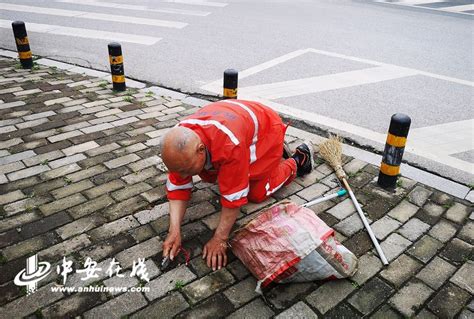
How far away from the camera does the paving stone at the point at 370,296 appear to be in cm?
265

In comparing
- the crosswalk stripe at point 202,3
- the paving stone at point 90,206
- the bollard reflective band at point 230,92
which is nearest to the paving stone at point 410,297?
the paving stone at point 90,206

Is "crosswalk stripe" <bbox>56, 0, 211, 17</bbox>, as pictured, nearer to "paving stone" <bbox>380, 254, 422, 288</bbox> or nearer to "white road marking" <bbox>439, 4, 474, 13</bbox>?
"white road marking" <bbox>439, 4, 474, 13</bbox>

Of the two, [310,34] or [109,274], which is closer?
[109,274]

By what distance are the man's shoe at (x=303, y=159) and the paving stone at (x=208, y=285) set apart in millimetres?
1447

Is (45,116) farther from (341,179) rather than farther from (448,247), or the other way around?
(448,247)

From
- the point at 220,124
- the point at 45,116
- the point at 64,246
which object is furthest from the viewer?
the point at 45,116

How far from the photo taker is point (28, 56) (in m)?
6.79

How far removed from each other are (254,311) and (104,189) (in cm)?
182

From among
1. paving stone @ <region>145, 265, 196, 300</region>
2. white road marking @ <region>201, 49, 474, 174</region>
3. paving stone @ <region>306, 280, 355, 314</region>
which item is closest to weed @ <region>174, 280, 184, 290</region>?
paving stone @ <region>145, 265, 196, 300</region>

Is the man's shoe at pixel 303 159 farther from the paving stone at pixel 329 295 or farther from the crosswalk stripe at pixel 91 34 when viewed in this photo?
the crosswalk stripe at pixel 91 34

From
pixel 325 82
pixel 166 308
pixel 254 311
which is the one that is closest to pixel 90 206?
pixel 166 308

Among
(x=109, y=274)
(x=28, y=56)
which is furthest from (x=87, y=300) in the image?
(x=28, y=56)

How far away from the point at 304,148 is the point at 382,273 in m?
1.47

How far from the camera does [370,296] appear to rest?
8.95 ft
